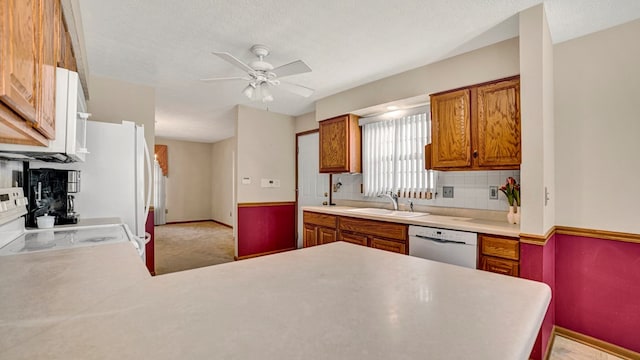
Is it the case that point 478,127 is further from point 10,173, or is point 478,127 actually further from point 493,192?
point 10,173

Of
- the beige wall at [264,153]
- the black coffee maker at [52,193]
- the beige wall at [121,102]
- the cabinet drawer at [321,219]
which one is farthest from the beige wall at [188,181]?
the black coffee maker at [52,193]

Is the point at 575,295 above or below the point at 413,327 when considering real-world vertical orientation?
below

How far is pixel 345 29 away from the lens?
226 cm

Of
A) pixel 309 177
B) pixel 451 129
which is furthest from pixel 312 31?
pixel 309 177

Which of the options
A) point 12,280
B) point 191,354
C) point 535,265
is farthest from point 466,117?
point 12,280

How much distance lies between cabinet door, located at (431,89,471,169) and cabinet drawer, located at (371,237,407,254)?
0.82 meters

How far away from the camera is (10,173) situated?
181 centimetres

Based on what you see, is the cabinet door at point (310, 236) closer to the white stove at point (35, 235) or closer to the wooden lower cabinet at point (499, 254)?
the wooden lower cabinet at point (499, 254)

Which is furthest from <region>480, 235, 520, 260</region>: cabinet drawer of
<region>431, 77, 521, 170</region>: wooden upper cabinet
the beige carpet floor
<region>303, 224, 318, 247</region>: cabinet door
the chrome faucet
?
the beige carpet floor

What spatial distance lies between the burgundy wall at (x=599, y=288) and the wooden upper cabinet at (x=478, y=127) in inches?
33.5

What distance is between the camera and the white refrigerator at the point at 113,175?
7.77 feet

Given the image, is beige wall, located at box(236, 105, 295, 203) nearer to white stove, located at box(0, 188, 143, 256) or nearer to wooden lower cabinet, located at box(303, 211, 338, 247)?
wooden lower cabinet, located at box(303, 211, 338, 247)

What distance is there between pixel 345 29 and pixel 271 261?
194 centimetres

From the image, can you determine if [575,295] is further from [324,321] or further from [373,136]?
[324,321]
